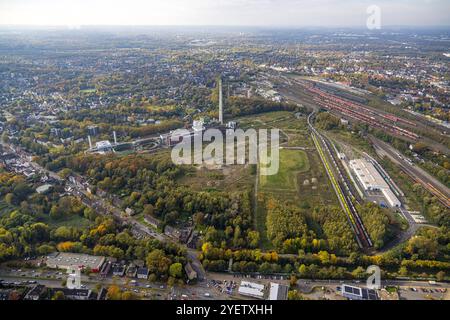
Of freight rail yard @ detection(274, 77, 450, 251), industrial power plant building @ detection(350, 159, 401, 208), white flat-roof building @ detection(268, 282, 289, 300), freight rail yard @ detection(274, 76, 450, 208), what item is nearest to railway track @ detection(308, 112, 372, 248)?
freight rail yard @ detection(274, 77, 450, 251)

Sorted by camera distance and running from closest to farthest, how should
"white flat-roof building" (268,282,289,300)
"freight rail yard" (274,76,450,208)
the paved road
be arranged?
1. "white flat-roof building" (268,282,289,300)
2. the paved road
3. "freight rail yard" (274,76,450,208)

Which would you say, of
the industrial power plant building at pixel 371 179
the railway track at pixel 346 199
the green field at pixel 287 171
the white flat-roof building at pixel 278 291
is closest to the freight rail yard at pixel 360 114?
the railway track at pixel 346 199

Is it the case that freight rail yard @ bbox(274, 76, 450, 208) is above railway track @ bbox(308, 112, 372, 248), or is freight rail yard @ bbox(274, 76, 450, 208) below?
above

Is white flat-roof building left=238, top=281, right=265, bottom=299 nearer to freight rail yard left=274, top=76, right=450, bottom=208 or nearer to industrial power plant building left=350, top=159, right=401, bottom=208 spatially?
industrial power plant building left=350, top=159, right=401, bottom=208

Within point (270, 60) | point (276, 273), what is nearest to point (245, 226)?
point (276, 273)

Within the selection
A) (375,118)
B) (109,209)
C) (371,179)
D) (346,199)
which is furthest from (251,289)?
(375,118)

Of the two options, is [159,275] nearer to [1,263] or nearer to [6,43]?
[1,263]
